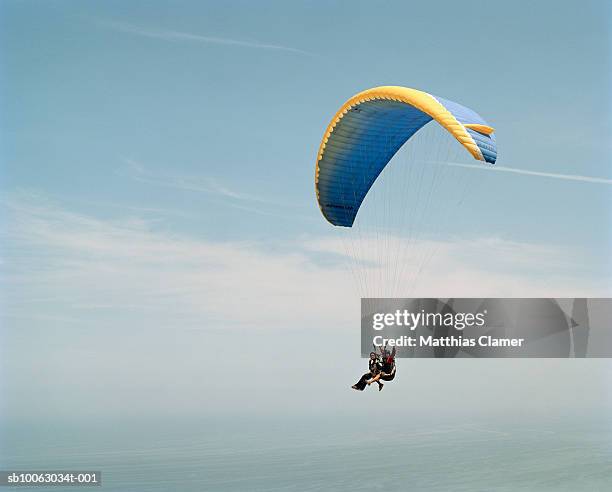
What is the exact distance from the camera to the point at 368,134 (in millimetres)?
22875

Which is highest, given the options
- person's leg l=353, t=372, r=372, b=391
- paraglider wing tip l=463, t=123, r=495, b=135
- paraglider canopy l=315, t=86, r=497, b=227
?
paraglider canopy l=315, t=86, r=497, b=227

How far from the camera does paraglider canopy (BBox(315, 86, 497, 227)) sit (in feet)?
63.0

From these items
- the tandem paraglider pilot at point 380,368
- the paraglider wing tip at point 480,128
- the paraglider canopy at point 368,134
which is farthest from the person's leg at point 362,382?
the paraglider wing tip at point 480,128

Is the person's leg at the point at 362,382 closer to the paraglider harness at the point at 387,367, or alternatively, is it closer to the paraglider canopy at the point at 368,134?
the paraglider harness at the point at 387,367

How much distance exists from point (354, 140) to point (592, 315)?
1649 cm

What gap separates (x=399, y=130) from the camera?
23.3 metres

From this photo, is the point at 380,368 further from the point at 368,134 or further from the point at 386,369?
the point at 368,134

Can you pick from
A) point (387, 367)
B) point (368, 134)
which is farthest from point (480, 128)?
point (387, 367)

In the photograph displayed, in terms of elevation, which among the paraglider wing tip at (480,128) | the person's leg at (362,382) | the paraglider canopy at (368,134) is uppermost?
the paraglider canopy at (368,134)

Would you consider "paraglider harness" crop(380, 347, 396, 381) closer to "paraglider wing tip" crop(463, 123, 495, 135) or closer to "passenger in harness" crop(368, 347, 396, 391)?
"passenger in harness" crop(368, 347, 396, 391)

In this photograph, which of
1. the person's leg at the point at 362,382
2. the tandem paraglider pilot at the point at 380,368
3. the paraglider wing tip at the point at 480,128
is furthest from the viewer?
the tandem paraglider pilot at the point at 380,368

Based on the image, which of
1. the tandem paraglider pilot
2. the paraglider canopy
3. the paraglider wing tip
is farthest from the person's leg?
the paraglider wing tip

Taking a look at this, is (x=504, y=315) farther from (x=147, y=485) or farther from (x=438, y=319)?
(x=147, y=485)

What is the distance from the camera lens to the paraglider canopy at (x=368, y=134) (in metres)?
19.2
